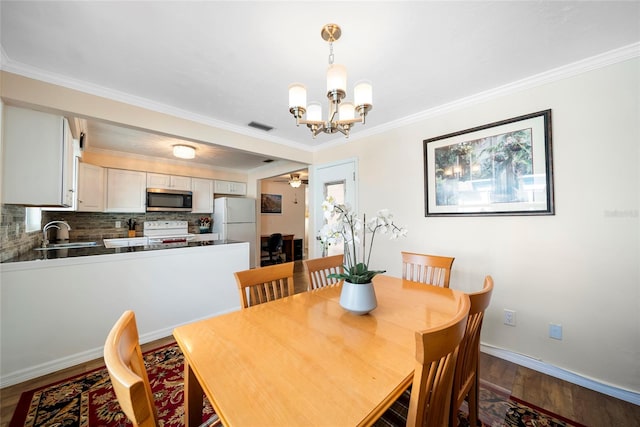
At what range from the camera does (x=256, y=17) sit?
4.40 ft

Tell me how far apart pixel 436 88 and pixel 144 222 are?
508cm

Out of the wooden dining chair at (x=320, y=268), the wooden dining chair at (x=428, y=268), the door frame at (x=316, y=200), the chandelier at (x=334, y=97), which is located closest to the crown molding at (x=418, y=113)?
the door frame at (x=316, y=200)

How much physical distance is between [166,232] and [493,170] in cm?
521

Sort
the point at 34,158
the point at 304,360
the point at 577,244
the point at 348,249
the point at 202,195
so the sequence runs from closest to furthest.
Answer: the point at 304,360 < the point at 348,249 < the point at 577,244 < the point at 34,158 < the point at 202,195

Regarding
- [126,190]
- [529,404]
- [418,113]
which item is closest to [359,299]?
[529,404]

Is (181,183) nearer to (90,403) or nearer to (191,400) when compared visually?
(90,403)

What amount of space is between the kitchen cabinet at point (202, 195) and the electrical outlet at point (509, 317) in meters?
5.07

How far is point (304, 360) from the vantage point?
0.85 meters

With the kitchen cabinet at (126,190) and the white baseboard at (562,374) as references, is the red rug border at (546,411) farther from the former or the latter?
the kitchen cabinet at (126,190)

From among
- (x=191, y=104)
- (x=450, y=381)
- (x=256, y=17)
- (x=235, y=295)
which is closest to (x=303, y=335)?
(x=450, y=381)

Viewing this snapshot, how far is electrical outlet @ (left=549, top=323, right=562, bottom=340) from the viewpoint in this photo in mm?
1803

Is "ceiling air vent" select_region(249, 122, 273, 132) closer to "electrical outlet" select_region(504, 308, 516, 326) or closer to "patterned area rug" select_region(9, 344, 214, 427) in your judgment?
"patterned area rug" select_region(9, 344, 214, 427)

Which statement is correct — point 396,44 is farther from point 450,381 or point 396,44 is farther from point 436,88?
point 450,381

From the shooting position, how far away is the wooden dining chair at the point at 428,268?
177 centimetres
